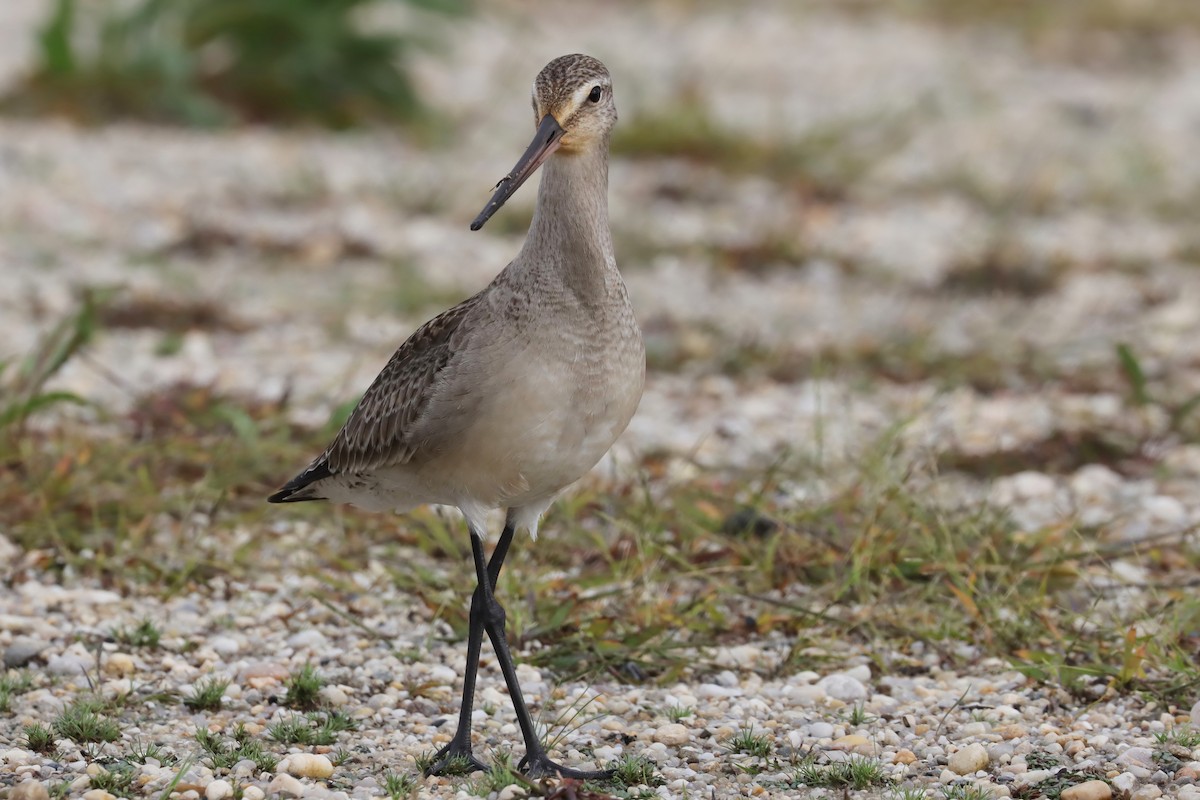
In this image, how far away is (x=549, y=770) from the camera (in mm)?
4570

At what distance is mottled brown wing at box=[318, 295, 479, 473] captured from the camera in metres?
4.69

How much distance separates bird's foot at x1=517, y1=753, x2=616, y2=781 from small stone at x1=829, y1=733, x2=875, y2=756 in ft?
2.16

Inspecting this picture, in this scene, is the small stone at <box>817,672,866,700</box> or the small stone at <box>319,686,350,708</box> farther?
the small stone at <box>817,672,866,700</box>

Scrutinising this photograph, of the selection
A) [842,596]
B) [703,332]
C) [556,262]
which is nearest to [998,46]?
[703,332]

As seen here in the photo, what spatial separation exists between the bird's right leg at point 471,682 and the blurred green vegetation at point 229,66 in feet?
24.7

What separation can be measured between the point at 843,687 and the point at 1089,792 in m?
1.00

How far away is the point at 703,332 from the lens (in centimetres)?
911

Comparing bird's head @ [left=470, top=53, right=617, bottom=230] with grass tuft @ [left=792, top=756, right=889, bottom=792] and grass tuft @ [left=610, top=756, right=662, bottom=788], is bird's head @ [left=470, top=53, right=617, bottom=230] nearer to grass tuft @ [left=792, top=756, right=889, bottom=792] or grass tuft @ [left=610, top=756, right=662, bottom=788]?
grass tuft @ [left=610, top=756, right=662, bottom=788]

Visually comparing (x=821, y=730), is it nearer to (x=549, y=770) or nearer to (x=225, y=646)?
(x=549, y=770)

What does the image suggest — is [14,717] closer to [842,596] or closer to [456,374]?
[456,374]

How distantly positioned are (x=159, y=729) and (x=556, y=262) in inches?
67.3

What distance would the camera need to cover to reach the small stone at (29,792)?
166 inches

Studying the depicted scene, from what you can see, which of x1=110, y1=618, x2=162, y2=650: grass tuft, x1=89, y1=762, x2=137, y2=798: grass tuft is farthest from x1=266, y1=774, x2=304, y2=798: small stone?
x1=110, y1=618, x2=162, y2=650: grass tuft

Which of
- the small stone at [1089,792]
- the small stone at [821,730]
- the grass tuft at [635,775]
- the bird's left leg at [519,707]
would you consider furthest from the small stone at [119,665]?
the small stone at [1089,792]
